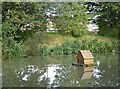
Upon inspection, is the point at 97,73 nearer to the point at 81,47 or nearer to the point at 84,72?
the point at 84,72

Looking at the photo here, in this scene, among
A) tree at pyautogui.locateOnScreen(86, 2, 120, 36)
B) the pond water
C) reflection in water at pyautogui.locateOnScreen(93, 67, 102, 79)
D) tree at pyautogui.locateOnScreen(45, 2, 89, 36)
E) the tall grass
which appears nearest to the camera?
the pond water

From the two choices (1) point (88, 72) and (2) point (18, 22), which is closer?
(1) point (88, 72)

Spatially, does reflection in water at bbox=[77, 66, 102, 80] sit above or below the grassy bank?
above

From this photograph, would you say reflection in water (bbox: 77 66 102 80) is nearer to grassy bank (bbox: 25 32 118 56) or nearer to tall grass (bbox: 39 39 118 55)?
grassy bank (bbox: 25 32 118 56)

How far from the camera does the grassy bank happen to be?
12.0 m

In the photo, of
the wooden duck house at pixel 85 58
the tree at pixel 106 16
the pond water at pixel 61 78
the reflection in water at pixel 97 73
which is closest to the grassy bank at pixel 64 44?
the tree at pixel 106 16

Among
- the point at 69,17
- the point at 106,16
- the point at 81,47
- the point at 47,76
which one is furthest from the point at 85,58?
the point at 106,16

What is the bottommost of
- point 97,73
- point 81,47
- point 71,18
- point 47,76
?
point 81,47

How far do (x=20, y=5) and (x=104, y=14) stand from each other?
19.8 feet

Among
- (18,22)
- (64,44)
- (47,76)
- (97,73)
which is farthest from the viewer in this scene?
(64,44)

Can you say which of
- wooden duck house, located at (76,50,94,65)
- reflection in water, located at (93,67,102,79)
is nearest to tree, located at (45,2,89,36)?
wooden duck house, located at (76,50,94,65)

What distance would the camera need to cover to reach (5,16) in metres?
10.6

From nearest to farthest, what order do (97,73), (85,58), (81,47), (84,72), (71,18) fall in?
(97,73)
(84,72)
(85,58)
(81,47)
(71,18)

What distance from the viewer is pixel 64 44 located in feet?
41.2
